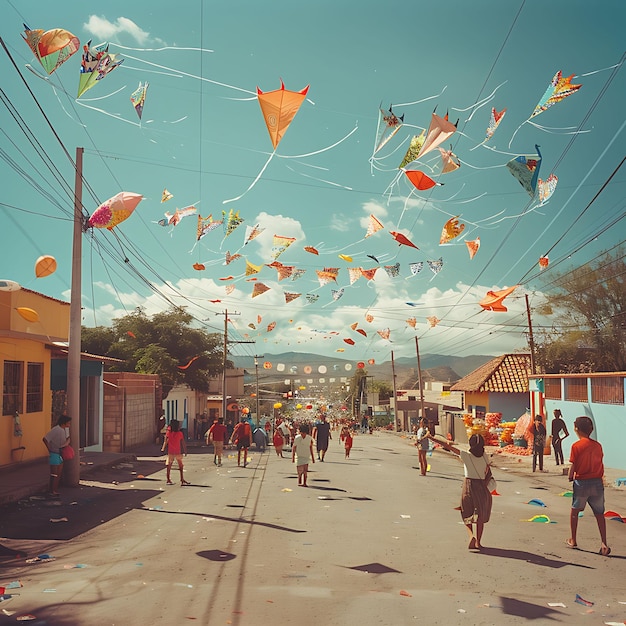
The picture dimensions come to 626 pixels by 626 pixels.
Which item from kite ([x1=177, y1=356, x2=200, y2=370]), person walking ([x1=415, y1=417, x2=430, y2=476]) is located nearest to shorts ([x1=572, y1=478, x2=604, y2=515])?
person walking ([x1=415, y1=417, x2=430, y2=476])

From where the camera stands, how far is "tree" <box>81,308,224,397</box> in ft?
128

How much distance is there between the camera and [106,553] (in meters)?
7.96

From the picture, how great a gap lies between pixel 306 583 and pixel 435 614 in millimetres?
1446

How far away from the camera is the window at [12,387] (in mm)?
17023

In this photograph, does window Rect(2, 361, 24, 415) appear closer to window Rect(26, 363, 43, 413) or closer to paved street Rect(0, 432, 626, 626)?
window Rect(26, 363, 43, 413)

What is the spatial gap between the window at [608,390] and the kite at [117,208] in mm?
14224

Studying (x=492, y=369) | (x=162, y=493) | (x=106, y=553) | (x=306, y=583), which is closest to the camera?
(x=306, y=583)

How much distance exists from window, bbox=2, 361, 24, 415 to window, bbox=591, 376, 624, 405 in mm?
16772

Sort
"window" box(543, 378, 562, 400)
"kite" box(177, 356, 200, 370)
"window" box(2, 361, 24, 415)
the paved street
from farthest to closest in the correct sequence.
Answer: "kite" box(177, 356, 200, 370) → "window" box(543, 378, 562, 400) → "window" box(2, 361, 24, 415) → the paved street

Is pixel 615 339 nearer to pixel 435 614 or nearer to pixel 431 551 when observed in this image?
pixel 431 551

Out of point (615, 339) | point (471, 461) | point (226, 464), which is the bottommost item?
point (226, 464)

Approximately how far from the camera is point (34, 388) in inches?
749

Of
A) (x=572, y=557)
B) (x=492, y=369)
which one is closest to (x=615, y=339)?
(x=492, y=369)

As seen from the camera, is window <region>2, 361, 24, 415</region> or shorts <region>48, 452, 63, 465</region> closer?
shorts <region>48, 452, 63, 465</region>
